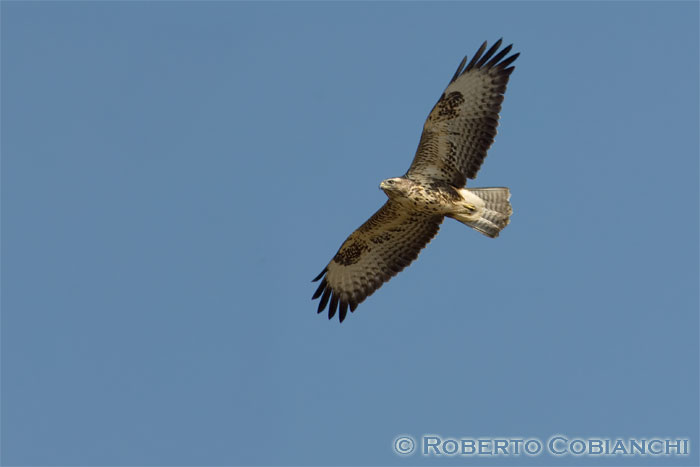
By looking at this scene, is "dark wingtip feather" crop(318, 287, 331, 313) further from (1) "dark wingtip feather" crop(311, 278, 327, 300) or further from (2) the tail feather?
(2) the tail feather

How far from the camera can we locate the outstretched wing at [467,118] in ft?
48.8

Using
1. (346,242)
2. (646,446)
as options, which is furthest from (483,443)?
(346,242)

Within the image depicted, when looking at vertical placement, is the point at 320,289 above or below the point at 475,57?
below

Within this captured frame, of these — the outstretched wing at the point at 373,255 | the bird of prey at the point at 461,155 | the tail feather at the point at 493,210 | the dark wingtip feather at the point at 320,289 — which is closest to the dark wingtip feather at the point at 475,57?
the bird of prey at the point at 461,155

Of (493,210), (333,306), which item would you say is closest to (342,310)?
(333,306)

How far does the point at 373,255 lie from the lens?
53.2ft

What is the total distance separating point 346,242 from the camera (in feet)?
53.1

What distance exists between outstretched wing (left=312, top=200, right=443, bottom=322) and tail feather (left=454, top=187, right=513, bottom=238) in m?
0.75

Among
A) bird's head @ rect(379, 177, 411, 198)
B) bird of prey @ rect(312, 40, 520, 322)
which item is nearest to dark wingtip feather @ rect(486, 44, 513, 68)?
bird of prey @ rect(312, 40, 520, 322)

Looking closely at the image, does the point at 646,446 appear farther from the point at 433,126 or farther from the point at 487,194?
the point at 433,126

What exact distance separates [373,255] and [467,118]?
256 centimetres

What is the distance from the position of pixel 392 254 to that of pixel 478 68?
2913mm

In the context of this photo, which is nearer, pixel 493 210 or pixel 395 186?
pixel 395 186

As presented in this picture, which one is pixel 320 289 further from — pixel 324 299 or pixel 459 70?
pixel 459 70
